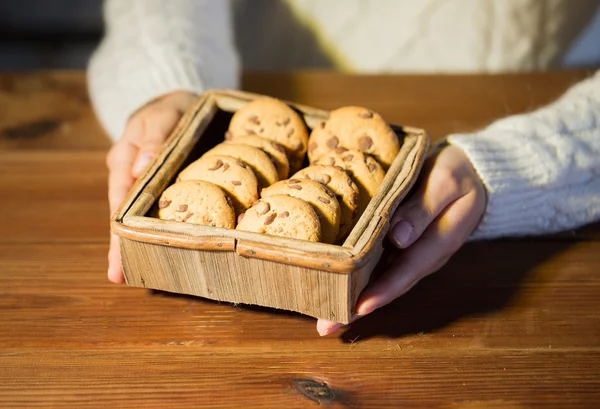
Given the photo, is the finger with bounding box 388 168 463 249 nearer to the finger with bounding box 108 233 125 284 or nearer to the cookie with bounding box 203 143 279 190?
the cookie with bounding box 203 143 279 190

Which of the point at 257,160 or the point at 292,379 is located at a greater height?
the point at 257,160

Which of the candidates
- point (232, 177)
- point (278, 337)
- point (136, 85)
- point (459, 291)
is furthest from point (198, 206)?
point (136, 85)

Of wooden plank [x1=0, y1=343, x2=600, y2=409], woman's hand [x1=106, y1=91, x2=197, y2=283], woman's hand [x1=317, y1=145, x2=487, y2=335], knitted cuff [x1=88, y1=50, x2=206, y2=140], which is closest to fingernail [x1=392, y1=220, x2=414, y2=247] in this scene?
woman's hand [x1=317, y1=145, x2=487, y2=335]

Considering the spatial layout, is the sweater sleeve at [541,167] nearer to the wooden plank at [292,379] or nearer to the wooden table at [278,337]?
the wooden table at [278,337]

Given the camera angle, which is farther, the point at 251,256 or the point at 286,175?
the point at 286,175

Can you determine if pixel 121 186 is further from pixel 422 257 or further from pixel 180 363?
pixel 422 257

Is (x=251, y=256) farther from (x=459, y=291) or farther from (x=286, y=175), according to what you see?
(x=459, y=291)
